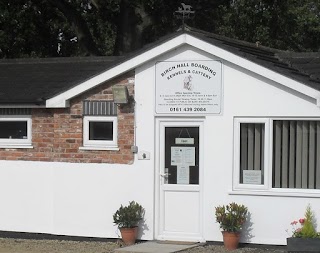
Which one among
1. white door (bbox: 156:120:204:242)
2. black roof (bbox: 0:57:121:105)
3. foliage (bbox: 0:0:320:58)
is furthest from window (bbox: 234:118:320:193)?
foliage (bbox: 0:0:320:58)

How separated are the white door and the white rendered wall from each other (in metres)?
0.15

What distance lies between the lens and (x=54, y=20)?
91.4ft

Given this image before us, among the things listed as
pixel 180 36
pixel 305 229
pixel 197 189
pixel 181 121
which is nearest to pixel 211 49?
pixel 180 36

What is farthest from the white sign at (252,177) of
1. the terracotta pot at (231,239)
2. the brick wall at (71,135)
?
the brick wall at (71,135)

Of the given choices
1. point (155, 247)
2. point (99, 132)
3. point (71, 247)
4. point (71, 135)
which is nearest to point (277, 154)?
point (155, 247)

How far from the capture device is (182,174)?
12.6m

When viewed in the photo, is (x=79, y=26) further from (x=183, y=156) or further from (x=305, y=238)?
(x=305, y=238)

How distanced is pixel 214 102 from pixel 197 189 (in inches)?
60.8

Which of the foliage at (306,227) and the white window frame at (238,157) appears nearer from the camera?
the foliage at (306,227)

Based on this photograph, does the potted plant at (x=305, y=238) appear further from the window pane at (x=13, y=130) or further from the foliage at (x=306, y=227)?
the window pane at (x=13, y=130)

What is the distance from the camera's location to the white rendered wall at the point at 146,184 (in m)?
11.9

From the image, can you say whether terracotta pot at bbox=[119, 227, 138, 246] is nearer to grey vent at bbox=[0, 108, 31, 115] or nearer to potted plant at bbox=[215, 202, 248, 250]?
potted plant at bbox=[215, 202, 248, 250]

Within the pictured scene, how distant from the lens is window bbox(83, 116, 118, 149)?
42.3 ft

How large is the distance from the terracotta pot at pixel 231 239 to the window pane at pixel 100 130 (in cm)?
279
